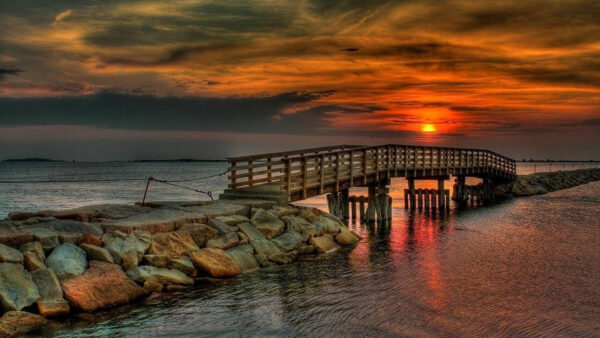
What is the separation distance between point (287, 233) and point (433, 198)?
20785 mm

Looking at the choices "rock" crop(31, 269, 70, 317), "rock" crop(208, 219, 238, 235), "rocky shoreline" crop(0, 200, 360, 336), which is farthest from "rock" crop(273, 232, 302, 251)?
"rock" crop(31, 269, 70, 317)

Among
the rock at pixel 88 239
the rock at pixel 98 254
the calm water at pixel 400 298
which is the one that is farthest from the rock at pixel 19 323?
the rock at pixel 88 239

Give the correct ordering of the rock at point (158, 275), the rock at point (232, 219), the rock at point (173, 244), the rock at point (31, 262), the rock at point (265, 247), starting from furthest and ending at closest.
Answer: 1. the rock at point (232, 219)
2. the rock at point (265, 247)
3. the rock at point (173, 244)
4. the rock at point (158, 275)
5. the rock at point (31, 262)

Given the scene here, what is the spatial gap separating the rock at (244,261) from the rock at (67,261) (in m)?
3.84

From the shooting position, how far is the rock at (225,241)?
14.7 meters

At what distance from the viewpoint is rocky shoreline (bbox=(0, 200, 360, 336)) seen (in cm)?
1073

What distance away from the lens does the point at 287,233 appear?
17.3 m

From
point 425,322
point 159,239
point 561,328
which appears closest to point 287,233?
point 159,239

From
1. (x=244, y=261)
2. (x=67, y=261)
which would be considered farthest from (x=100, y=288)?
(x=244, y=261)

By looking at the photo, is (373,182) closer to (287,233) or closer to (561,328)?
(287,233)

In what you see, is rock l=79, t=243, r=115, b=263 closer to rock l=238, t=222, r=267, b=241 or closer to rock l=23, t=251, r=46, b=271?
rock l=23, t=251, r=46, b=271

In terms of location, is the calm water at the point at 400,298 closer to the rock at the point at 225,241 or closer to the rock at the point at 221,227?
the rock at the point at 225,241

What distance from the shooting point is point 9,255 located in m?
11.2

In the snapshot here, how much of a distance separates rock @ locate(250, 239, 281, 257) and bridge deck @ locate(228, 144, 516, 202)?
3143 millimetres
